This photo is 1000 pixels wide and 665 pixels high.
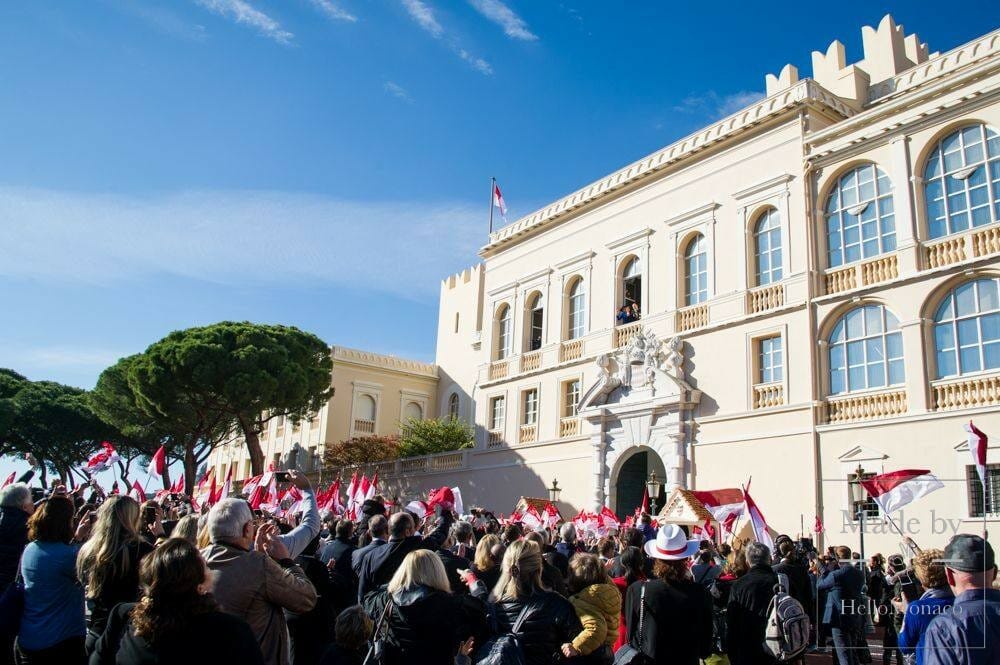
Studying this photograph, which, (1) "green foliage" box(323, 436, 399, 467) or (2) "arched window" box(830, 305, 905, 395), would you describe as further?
(1) "green foliage" box(323, 436, 399, 467)

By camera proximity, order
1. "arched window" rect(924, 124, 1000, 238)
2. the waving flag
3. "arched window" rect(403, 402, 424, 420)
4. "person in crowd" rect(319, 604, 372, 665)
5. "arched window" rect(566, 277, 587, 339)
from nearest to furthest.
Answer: "person in crowd" rect(319, 604, 372, 665), "arched window" rect(924, 124, 1000, 238), the waving flag, "arched window" rect(566, 277, 587, 339), "arched window" rect(403, 402, 424, 420)

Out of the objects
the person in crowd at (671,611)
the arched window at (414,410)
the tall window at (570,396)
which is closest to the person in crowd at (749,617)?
the person in crowd at (671,611)

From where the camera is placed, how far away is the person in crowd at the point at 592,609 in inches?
206

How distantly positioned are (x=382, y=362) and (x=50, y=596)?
38184 mm

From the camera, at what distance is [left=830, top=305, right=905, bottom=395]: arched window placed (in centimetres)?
1942

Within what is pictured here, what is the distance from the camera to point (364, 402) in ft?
140

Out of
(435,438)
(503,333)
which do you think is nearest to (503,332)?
(503,333)

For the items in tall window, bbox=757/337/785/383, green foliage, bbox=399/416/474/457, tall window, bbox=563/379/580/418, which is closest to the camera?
tall window, bbox=757/337/785/383

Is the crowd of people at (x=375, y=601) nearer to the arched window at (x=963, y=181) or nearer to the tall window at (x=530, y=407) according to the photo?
the arched window at (x=963, y=181)

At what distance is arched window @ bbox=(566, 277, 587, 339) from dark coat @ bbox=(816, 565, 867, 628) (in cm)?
1945

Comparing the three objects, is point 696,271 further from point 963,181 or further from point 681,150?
point 963,181

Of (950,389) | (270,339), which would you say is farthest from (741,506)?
(270,339)

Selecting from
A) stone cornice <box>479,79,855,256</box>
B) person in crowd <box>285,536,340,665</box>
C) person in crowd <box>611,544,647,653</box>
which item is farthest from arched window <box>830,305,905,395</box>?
person in crowd <box>285,536,340,665</box>

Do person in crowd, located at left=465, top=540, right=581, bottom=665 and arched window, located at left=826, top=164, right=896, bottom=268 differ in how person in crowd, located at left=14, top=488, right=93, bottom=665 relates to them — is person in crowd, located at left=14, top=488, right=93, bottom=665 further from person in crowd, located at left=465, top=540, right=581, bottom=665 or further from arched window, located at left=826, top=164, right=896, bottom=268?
arched window, located at left=826, top=164, right=896, bottom=268
